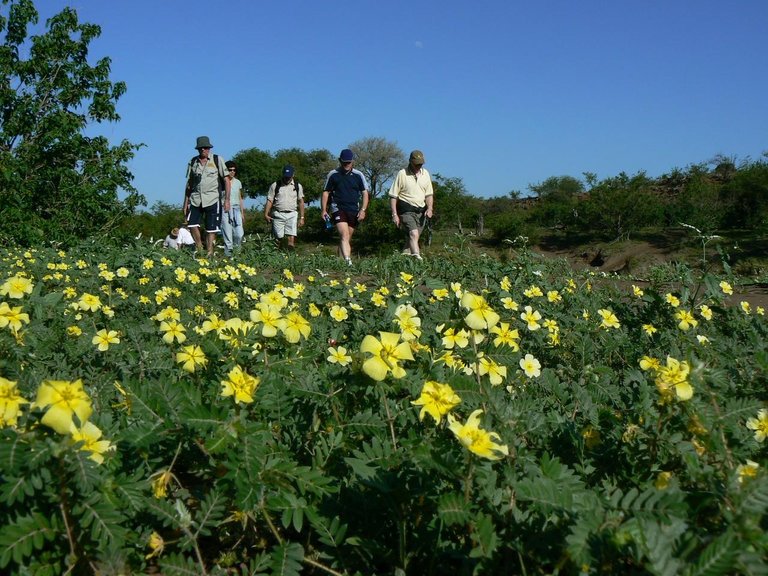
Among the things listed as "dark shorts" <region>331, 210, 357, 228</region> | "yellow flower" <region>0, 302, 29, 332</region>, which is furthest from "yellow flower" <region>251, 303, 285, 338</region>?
"dark shorts" <region>331, 210, 357, 228</region>

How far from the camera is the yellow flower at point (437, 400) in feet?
5.52

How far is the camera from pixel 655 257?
680 inches

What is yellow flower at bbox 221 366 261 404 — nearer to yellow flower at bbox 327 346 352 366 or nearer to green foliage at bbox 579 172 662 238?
yellow flower at bbox 327 346 352 366

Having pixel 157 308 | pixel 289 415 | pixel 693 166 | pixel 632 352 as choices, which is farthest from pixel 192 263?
pixel 693 166

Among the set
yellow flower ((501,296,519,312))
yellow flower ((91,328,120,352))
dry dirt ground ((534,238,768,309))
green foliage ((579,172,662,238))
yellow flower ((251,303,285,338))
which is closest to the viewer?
yellow flower ((251,303,285,338))

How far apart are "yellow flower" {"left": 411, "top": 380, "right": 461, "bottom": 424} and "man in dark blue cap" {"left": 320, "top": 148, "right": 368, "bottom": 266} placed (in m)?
7.69

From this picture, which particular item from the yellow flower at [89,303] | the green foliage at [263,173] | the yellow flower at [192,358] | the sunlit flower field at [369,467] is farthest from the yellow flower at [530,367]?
the green foliage at [263,173]

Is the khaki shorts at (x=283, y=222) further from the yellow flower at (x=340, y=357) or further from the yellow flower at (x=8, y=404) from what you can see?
the yellow flower at (x=8, y=404)

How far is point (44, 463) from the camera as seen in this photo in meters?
1.33

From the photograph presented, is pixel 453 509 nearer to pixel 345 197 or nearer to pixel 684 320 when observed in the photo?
pixel 684 320

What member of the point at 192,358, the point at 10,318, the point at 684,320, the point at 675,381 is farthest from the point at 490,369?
the point at 684,320

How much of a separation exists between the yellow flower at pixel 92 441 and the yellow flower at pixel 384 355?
2.22 ft

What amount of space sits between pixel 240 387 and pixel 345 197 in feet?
26.0

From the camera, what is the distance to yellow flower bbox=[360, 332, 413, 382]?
1.71 metres
